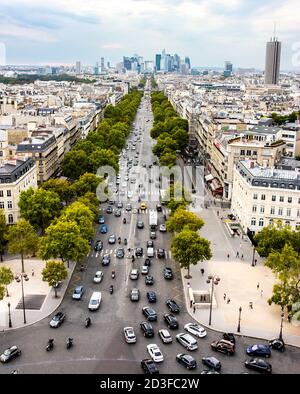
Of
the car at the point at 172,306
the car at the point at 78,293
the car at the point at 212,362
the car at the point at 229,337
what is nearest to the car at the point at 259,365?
the car at the point at 212,362

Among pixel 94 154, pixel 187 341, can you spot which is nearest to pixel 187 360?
pixel 187 341

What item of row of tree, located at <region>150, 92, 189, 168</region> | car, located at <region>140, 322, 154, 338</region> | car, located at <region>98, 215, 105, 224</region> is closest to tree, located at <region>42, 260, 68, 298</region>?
car, located at <region>140, 322, 154, 338</region>

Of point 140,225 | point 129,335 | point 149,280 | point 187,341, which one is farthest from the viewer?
point 140,225

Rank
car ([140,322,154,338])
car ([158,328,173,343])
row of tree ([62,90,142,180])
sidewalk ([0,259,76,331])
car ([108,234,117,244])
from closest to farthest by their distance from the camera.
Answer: car ([158,328,173,343]) → car ([140,322,154,338]) → sidewalk ([0,259,76,331]) → car ([108,234,117,244]) → row of tree ([62,90,142,180])

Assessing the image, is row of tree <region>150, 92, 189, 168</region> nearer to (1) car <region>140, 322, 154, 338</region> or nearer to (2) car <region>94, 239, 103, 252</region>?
(2) car <region>94, 239, 103, 252</region>

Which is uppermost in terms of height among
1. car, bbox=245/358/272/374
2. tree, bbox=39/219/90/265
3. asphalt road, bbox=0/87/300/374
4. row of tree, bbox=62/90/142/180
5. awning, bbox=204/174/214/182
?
row of tree, bbox=62/90/142/180

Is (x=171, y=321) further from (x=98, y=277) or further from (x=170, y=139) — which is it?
(x=170, y=139)

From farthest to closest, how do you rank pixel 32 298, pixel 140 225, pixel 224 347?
pixel 140 225, pixel 32 298, pixel 224 347

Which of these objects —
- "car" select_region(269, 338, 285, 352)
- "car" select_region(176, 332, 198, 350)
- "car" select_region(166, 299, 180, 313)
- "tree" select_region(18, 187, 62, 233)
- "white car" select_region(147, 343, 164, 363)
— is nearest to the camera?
"white car" select_region(147, 343, 164, 363)
